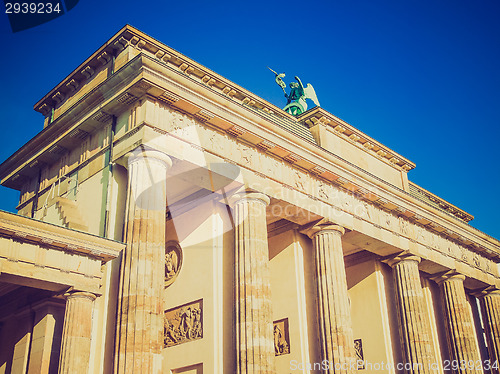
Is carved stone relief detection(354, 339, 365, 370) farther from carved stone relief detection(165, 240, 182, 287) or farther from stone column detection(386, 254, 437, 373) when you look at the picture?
carved stone relief detection(165, 240, 182, 287)

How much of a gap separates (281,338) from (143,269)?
27.8 ft

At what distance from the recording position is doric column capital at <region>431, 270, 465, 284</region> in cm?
2742

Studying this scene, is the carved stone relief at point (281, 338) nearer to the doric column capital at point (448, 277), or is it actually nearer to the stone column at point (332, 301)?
the stone column at point (332, 301)

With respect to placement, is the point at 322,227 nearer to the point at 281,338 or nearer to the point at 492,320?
the point at 281,338

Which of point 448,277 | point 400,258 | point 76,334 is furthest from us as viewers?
point 448,277

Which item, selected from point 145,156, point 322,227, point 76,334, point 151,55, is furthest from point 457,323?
point 76,334

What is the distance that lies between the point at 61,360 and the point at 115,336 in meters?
1.36

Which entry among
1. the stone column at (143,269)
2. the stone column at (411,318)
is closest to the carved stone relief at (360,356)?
A: the stone column at (411,318)

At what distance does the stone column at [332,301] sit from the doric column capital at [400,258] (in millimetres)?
4370

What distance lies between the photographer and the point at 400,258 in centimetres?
2470

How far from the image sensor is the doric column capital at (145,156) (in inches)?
626

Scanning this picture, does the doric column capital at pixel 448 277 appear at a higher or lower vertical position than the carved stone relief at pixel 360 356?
higher

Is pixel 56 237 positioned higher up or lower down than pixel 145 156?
lower down

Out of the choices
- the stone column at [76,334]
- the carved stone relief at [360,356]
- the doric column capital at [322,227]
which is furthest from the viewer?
the carved stone relief at [360,356]
